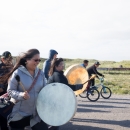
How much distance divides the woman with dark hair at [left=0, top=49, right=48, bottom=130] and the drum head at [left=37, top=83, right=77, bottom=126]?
0.25 feet

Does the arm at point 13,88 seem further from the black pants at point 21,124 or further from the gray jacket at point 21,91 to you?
the black pants at point 21,124

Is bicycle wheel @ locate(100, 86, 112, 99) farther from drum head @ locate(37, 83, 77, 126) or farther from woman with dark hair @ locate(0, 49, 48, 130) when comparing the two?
woman with dark hair @ locate(0, 49, 48, 130)

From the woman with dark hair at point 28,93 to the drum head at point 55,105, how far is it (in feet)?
0.25

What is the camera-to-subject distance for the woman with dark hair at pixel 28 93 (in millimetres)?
3676

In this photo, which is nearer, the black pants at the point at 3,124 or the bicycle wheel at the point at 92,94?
the black pants at the point at 3,124

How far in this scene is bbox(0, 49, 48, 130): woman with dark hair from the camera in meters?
3.68

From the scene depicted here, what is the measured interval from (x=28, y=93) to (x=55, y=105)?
0.42 meters

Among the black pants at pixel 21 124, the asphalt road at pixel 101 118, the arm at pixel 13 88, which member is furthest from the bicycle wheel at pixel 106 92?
the arm at pixel 13 88

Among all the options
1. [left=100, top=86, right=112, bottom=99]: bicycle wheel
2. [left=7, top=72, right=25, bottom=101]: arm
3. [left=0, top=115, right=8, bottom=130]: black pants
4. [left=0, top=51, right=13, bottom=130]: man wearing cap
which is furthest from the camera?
[left=100, top=86, right=112, bottom=99]: bicycle wheel

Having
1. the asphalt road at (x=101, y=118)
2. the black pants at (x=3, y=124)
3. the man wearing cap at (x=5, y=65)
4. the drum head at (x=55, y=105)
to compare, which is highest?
the man wearing cap at (x=5, y=65)

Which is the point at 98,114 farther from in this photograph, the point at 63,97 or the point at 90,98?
the point at 63,97

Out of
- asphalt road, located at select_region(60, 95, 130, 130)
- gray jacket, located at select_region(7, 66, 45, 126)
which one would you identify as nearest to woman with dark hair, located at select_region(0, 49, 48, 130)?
gray jacket, located at select_region(7, 66, 45, 126)

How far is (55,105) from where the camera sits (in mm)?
3867

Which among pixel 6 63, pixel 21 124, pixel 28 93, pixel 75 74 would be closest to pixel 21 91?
pixel 28 93
